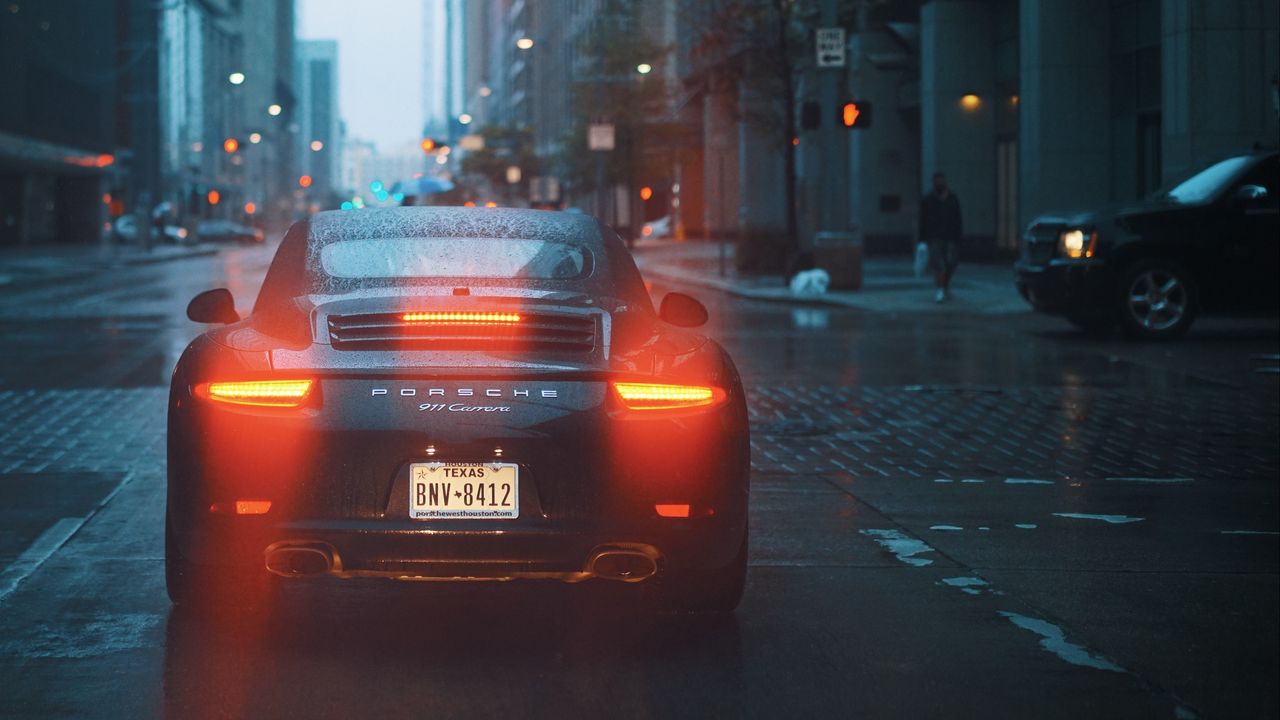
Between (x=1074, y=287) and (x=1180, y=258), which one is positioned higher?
(x=1180, y=258)

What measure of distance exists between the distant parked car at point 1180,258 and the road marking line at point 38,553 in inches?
490

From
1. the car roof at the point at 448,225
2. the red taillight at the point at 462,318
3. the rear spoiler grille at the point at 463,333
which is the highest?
the car roof at the point at 448,225

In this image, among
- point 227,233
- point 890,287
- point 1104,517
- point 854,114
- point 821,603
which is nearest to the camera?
point 821,603

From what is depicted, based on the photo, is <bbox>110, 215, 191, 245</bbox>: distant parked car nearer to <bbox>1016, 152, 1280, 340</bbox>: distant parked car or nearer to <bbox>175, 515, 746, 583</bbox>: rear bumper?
<bbox>1016, 152, 1280, 340</bbox>: distant parked car

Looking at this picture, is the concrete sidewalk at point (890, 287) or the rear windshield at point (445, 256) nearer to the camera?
the rear windshield at point (445, 256)

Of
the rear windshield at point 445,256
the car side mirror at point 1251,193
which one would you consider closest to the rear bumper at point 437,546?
the rear windshield at point 445,256

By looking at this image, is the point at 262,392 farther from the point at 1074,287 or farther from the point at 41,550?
the point at 1074,287

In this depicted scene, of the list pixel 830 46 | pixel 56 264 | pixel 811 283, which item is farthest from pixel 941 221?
pixel 56 264

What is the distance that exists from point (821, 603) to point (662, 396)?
4.07ft

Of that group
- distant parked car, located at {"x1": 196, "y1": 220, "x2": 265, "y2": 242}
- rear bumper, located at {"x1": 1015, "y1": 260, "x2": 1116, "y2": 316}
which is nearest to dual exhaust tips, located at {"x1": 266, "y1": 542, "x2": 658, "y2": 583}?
rear bumper, located at {"x1": 1015, "y1": 260, "x2": 1116, "y2": 316}

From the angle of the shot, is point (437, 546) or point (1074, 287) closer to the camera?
point (437, 546)

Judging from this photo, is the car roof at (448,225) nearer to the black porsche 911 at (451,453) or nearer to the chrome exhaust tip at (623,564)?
the black porsche 911 at (451,453)

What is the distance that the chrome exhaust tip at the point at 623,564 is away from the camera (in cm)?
541

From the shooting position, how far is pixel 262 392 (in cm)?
538
